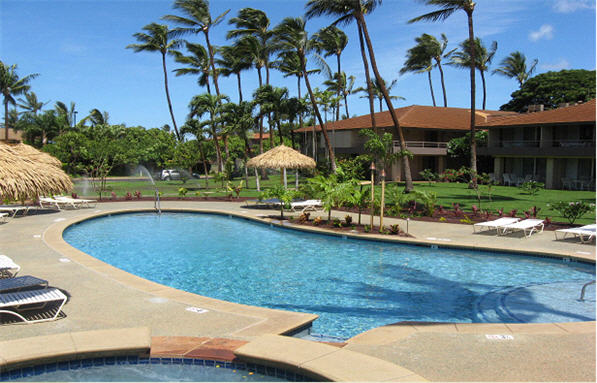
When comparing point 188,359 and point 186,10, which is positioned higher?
point 186,10

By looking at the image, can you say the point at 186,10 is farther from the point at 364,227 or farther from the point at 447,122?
the point at 364,227

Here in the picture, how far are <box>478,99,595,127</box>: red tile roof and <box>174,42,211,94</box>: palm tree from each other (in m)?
25.2

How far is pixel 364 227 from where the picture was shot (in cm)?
1627

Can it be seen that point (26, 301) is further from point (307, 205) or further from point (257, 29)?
point (257, 29)

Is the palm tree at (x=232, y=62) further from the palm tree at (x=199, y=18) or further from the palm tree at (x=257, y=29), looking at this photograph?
the palm tree at (x=199, y=18)

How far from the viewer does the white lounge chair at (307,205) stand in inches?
785

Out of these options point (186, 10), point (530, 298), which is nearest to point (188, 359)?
point (530, 298)

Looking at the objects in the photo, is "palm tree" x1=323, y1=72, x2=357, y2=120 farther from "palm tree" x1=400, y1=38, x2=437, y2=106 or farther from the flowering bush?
the flowering bush

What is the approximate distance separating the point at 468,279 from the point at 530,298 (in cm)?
167

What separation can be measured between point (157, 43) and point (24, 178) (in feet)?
144

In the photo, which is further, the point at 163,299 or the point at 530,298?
the point at 530,298

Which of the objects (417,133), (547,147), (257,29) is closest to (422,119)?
(417,133)

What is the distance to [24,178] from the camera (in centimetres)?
766

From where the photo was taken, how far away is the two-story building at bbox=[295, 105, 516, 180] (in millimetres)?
39188
